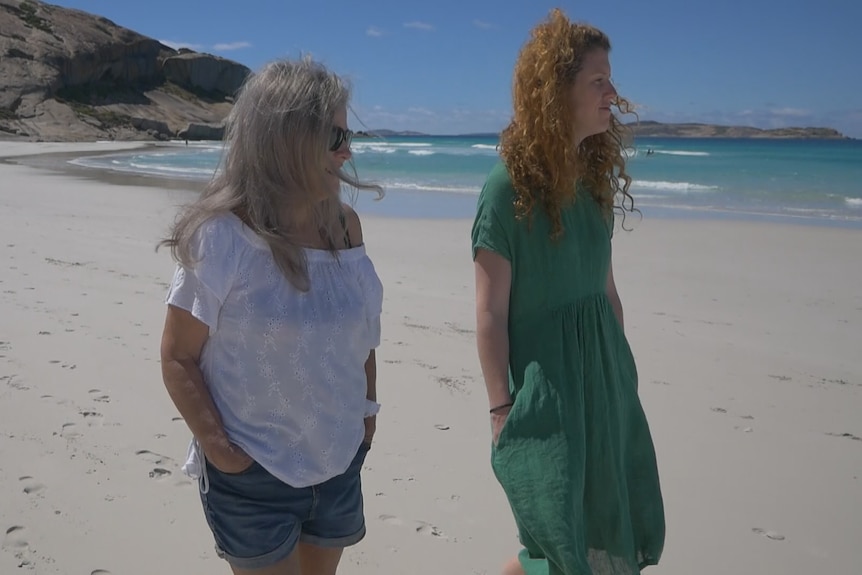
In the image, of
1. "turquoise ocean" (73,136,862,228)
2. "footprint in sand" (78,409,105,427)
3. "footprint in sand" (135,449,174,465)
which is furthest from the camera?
"turquoise ocean" (73,136,862,228)

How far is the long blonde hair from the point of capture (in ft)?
5.42

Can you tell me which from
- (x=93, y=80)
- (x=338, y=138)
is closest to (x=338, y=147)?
(x=338, y=138)

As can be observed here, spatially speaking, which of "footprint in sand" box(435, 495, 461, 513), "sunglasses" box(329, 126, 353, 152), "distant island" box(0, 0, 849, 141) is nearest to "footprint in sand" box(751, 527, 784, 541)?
"footprint in sand" box(435, 495, 461, 513)

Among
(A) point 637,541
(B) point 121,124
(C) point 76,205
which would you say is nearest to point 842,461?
(A) point 637,541

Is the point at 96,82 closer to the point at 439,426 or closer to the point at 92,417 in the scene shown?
the point at 92,417

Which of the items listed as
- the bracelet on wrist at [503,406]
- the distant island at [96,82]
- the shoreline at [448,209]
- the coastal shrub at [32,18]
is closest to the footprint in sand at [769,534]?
the bracelet on wrist at [503,406]

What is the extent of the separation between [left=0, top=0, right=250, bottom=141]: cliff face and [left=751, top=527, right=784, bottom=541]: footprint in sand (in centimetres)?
5065

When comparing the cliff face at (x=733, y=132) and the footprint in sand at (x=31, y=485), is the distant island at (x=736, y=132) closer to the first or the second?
the cliff face at (x=733, y=132)

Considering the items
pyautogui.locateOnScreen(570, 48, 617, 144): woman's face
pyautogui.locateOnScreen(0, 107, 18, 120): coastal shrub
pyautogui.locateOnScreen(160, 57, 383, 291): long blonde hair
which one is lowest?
pyautogui.locateOnScreen(160, 57, 383, 291): long blonde hair

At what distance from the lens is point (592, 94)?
2.03 meters

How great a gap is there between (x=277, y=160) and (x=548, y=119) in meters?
0.74

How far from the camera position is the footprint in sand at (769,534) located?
3.20 meters

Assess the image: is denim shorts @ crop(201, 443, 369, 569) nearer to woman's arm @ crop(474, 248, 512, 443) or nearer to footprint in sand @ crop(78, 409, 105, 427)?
woman's arm @ crop(474, 248, 512, 443)

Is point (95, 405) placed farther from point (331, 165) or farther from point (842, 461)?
point (842, 461)
